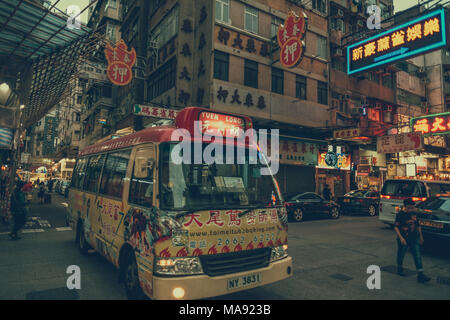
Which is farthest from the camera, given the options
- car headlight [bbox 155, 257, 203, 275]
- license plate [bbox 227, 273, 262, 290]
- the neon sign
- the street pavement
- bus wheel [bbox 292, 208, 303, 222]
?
bus wheel [bbox 292, 208, 303, 222]

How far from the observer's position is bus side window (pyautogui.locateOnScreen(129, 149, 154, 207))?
14.3 ft

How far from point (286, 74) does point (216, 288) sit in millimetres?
18875

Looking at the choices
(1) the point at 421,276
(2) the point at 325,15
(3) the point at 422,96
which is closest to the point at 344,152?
(2) the point at 325,15

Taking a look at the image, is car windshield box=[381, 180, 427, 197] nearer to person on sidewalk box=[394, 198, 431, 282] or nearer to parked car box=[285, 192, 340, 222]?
parked car box=[285, 192, 340, 222]

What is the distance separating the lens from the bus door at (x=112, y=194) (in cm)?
527

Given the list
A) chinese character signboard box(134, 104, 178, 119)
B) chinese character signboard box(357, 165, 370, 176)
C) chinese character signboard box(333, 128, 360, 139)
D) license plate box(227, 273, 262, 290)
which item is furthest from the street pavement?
chinese character signboard box(357, 165, 370, 176)

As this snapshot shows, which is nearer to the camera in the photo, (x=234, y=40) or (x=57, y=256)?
(x=57, y=256)

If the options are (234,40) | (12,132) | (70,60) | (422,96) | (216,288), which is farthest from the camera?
(422,96)

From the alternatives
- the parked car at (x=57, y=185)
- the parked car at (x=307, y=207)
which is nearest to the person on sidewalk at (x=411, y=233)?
the parked car at (x=307, y=207)

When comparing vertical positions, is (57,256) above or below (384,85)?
below

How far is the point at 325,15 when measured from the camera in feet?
78.0

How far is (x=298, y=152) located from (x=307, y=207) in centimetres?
692

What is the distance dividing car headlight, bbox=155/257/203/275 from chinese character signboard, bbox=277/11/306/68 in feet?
48.5

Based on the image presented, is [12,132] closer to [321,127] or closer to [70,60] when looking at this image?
[70,60]
